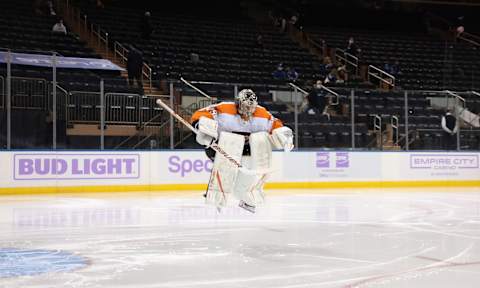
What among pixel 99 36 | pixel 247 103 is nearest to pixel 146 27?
pixel 99 36

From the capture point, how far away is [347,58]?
898 inches

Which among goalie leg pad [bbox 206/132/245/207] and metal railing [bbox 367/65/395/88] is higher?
metal railing [bbox 367/65/395/88]

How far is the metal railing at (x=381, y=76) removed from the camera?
21531 millimetres

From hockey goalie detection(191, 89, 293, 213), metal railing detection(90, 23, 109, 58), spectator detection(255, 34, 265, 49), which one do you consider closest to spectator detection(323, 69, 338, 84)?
spectator detection(255, 34, 265, 49)

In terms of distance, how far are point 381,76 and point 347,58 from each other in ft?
4.78

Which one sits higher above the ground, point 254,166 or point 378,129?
point 378,129

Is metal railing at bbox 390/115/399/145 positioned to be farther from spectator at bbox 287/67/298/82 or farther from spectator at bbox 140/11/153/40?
spectator at bbox 140/11/153/40

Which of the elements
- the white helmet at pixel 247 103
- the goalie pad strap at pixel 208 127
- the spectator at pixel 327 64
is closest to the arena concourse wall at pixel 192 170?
the spectator at pixel 327 64

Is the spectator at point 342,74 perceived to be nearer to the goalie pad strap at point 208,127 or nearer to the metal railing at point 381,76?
the metal railing at point 381,76

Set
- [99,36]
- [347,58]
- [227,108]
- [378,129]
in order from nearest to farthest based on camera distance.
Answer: [227,108]
[378,129]
[99,36]
[347,58]

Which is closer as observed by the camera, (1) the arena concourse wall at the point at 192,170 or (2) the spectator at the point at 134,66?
(1) the arena concourse wall at the point at 192,170

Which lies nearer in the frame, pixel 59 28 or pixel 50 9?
pixel 59 28

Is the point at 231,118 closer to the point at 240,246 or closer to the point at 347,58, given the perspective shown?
the point at 240,246

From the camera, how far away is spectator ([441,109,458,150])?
1585 centimetres
